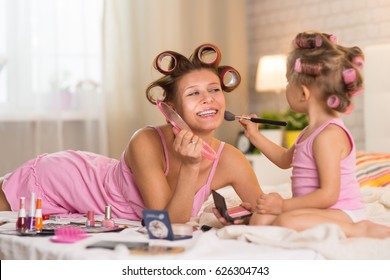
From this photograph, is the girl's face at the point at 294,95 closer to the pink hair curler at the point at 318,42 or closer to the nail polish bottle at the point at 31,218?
the pink hair curler at the point at 318,42

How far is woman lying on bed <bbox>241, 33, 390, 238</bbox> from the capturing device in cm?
150

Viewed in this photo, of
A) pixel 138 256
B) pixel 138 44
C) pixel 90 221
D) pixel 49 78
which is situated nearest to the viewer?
pixel 138 256

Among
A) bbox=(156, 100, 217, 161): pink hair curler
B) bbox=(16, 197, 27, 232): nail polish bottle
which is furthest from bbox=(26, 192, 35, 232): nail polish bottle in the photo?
bbox=(156, 100, 217, 161): pink hair curler

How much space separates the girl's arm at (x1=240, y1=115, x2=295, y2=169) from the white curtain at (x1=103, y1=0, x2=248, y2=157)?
1.74 meters

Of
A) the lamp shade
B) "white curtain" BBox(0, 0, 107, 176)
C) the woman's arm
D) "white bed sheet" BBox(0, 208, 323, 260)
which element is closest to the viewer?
"white bed sheet" BBox(0, 208, 323, 260)

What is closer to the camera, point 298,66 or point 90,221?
point 298,66

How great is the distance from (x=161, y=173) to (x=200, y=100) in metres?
0.25

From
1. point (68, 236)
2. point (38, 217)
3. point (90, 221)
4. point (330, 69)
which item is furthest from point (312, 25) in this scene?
point (68, 236)

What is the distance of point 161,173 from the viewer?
188 cm

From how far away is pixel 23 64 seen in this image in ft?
11.2

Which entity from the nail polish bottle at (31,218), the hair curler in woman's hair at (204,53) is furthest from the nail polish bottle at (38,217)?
the hair curler in woman's hair at (204,53)

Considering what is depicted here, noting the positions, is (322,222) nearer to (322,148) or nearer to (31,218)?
(322,148)

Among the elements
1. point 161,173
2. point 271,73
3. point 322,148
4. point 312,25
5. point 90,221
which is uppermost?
point 312,25

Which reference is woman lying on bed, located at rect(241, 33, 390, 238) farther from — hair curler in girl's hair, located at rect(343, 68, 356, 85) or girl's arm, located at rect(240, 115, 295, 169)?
girl's arm, located at rect(240, 115, 295, 169)
